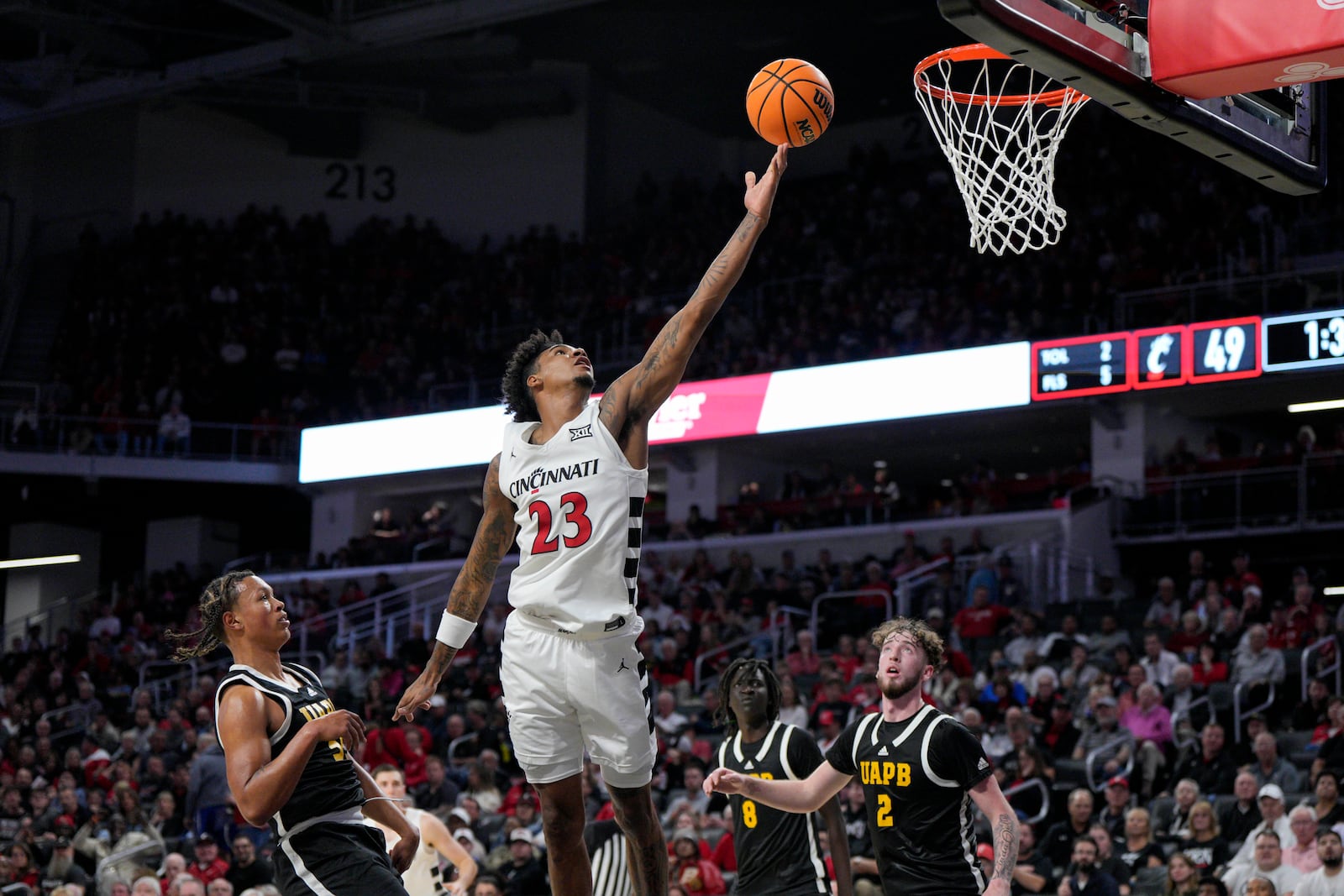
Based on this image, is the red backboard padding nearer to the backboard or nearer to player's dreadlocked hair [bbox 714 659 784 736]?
the backboard

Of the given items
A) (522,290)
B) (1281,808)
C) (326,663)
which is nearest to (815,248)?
(522,290)

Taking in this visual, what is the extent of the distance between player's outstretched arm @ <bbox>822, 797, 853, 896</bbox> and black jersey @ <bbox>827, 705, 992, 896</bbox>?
709 millimetres

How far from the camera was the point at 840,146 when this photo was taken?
35719 millimetres

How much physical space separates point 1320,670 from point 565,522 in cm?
1163

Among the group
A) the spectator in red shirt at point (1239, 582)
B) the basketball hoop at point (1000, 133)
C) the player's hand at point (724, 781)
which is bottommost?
the player's hand at point (724, 781)

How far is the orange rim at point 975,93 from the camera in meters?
8.48

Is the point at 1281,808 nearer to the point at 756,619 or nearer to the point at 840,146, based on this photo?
the point at 756,619

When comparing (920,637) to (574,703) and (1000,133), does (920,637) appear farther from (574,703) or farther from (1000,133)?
(1000,133)

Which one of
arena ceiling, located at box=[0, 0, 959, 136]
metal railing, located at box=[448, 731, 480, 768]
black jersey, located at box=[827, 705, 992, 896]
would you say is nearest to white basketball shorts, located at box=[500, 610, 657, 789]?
black jersey, located at box=[827, 705, 992, 896]

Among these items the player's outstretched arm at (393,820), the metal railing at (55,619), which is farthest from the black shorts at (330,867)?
the metal railing at (55,619)

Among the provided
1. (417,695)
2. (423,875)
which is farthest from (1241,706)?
(417,695)

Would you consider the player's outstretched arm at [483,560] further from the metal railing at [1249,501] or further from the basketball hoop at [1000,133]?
the metal railing at [1249,501]

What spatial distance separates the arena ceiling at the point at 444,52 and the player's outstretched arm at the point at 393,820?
71.2ft

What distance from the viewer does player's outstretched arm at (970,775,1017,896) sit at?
20.0 ft
